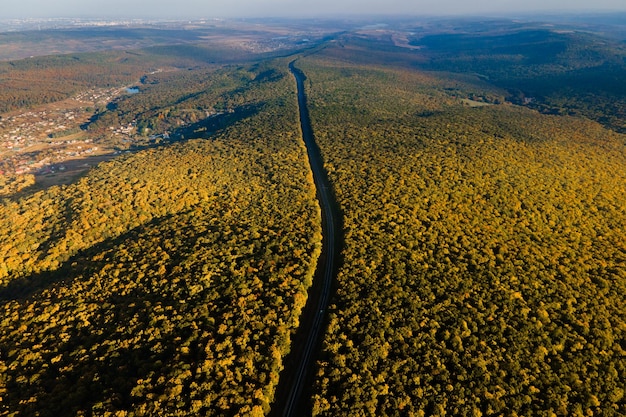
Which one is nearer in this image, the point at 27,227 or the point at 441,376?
the point at 441,376

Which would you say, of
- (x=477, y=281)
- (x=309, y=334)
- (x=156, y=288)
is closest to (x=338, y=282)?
(x=309, y=334)

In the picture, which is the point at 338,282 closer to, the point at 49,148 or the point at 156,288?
the point at 156,288

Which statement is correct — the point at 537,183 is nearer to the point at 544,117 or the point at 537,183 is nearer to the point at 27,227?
the point at 544,117

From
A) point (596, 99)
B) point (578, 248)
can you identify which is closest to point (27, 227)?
point (578, 248)

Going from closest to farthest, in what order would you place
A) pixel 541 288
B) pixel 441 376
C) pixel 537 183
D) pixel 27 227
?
pixel 441 376, pixel 541 288, pixel 27 227, pixel 537 183

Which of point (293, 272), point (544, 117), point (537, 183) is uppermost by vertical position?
point (544, 117)

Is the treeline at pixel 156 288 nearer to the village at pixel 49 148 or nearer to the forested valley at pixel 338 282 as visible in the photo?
the forested valley at pixel 338 282

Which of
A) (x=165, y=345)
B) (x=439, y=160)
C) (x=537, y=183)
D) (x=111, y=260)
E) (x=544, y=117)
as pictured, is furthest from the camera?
(x=544, y=117)

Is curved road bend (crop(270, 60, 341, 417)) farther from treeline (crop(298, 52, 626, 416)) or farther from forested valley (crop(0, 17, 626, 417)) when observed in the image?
treeline (crop(298, 52, 626, 416))
